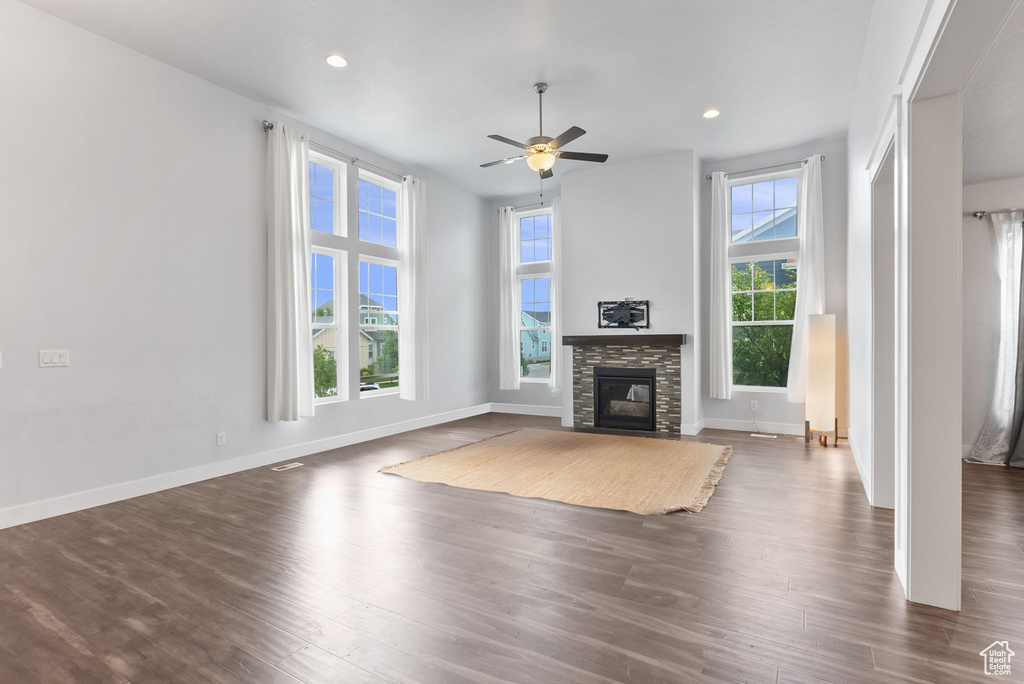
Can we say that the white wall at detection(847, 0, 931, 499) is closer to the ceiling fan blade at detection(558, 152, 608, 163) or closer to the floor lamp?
the floor lamp

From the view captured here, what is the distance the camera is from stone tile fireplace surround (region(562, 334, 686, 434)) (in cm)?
618

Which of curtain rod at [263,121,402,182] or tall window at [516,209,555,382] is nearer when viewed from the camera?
curtain rod at [263,121,402,182]

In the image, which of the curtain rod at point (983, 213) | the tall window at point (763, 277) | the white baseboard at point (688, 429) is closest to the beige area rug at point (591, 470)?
the white baseboard at point (688, 429)

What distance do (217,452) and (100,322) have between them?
4.59 feet

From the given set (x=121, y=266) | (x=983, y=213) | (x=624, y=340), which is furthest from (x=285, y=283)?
(x=983, y=213)

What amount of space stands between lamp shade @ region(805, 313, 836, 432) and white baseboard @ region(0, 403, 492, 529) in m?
4.76

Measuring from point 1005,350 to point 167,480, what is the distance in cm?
736

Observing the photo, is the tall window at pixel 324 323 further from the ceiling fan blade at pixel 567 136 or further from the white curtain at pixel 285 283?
the ceiling fan blade at pixel 567 136

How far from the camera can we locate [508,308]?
790 centimetres

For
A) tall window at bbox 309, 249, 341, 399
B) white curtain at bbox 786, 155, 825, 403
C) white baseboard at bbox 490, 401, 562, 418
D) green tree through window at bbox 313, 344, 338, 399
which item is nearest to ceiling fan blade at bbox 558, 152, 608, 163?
tall window at bbox 309, 249, 341, 399

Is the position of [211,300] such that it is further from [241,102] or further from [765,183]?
[765,183]

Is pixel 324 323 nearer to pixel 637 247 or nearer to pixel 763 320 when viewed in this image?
pixel 637 247

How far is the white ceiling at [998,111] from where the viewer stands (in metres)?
2.93

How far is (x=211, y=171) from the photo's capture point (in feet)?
14.6
